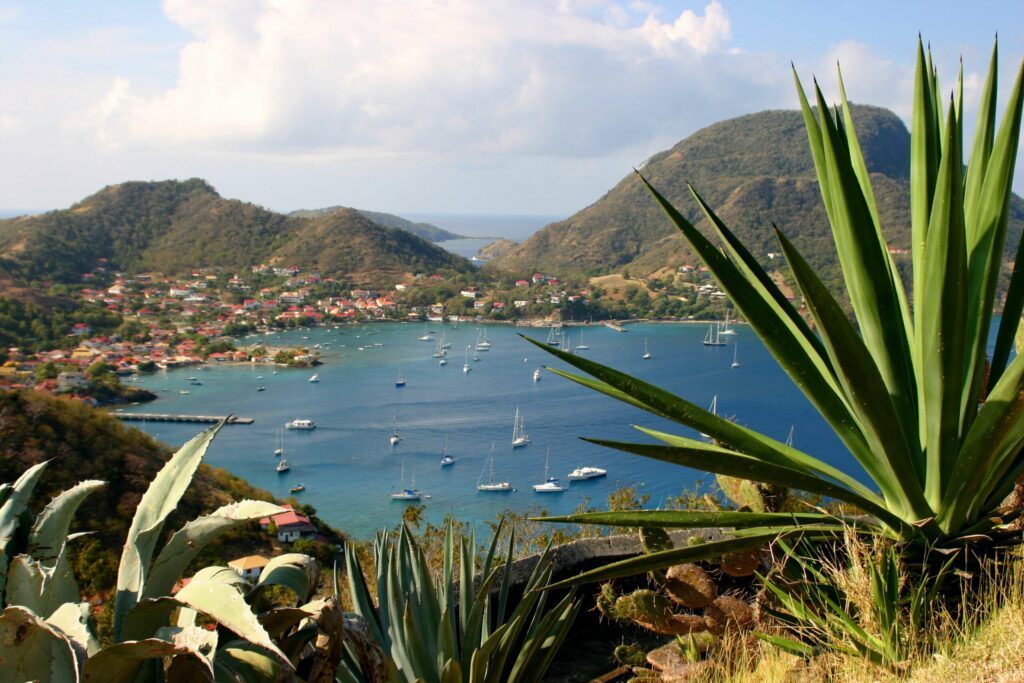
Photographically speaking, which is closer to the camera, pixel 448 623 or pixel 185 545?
pixel 185 545

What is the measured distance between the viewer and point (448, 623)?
1711mm

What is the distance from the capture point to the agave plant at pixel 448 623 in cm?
171

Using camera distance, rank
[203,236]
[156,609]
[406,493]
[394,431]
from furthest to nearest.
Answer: [203,236] < [394,431] < [406,493] < [156,609]

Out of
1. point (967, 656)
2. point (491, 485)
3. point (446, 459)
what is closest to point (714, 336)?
point (446, 459)

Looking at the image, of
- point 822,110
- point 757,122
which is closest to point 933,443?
point 822,110

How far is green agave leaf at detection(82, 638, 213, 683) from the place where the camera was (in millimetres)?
1103

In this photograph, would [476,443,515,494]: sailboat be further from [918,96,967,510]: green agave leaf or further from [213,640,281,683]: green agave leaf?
[213,640,281,683]: green agave leaf

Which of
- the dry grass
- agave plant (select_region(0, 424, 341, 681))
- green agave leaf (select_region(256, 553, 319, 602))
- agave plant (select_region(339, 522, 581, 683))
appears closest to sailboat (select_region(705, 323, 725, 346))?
agave plant (select_region(339, 522, 581, 683))

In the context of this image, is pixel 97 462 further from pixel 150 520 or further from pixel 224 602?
pixel 224 602

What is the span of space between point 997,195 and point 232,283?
6477cm

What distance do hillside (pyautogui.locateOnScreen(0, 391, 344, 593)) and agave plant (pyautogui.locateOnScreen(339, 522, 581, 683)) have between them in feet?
34.7

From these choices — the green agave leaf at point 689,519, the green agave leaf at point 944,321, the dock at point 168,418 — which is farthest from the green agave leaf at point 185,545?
the dock at point 168,418

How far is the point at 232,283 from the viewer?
206 ft

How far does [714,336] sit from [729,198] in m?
21.3
